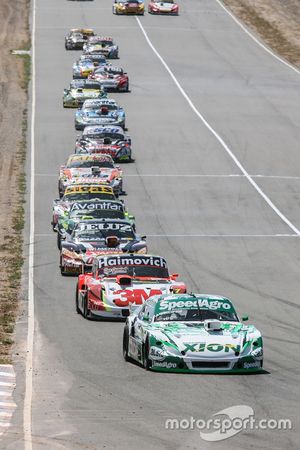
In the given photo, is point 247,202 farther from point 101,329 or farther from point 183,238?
point 101,329

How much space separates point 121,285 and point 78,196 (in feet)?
48.2

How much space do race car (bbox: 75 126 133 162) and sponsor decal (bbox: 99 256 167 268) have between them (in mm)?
25041

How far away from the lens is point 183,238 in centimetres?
4053

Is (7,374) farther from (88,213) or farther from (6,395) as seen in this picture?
(88,213)

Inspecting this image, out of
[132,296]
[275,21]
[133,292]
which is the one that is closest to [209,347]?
[132,296]

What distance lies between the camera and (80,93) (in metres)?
68.2

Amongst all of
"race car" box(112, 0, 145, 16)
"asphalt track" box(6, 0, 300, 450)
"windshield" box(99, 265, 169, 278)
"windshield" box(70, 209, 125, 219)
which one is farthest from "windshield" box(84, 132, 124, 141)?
"race car" box(112, 0, 145, 16)

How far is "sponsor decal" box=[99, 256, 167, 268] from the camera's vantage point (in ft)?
96.7

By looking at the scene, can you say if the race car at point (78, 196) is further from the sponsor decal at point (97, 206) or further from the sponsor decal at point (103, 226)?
the sponsor decal at point (103, 226)

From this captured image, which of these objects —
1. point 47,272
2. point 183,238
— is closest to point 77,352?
point 47,272

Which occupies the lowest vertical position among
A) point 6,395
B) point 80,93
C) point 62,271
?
point 80,93

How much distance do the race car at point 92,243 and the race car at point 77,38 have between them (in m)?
52.3

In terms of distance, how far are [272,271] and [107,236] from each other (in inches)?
171

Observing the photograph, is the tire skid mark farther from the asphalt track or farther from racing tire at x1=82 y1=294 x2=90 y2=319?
racing tire at x1=82 y1=294 x2=90 y2=319
